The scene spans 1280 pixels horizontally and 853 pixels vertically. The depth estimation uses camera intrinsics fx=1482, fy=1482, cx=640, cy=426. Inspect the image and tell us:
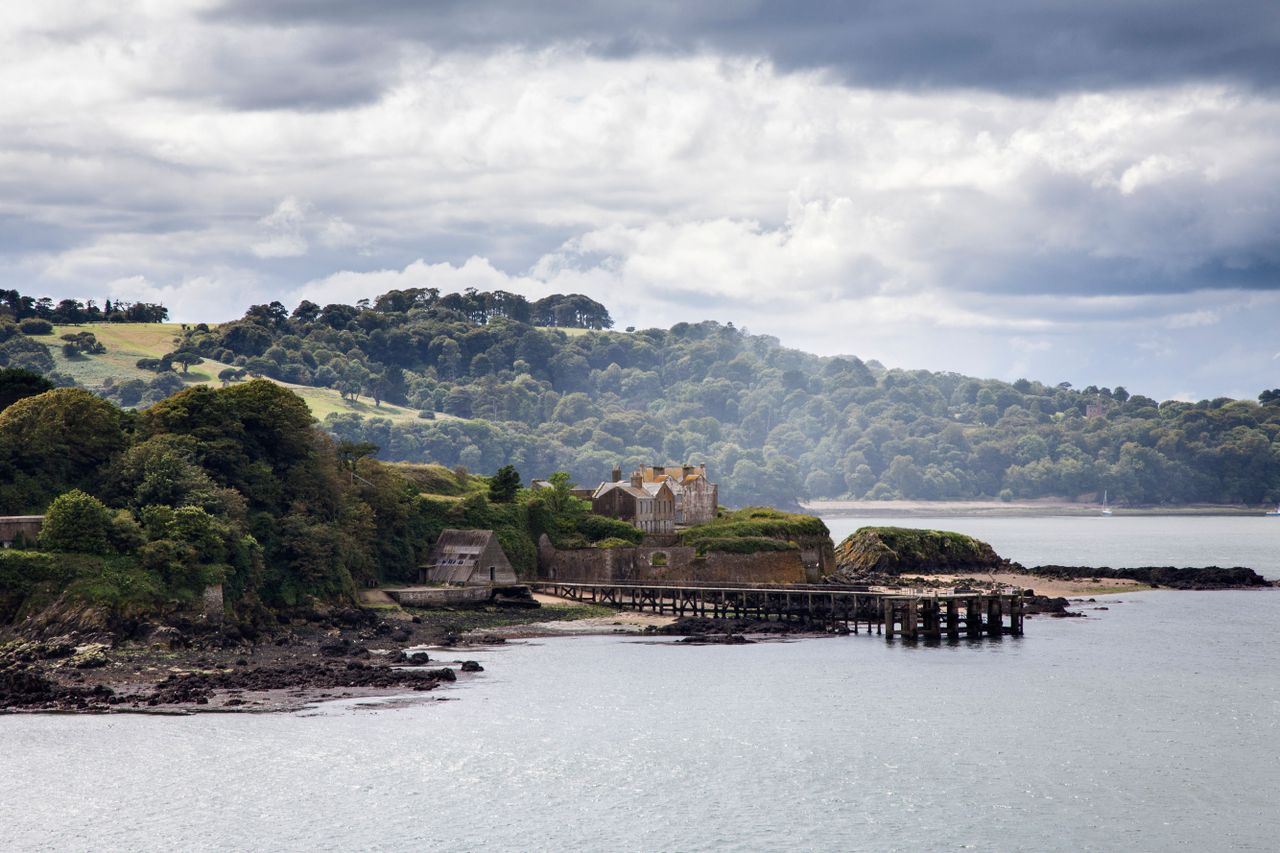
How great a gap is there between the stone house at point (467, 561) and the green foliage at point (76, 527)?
24.1 m

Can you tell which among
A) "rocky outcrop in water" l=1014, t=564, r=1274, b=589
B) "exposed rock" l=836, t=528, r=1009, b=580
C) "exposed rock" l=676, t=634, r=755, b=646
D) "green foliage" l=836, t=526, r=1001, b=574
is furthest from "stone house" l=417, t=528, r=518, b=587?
"rocky outcrop in water" l=1014, t=564, r=1274, b=589

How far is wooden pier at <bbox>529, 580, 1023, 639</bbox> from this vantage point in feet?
255

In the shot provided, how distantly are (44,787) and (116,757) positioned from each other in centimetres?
359

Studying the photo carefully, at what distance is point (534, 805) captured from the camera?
137 ft

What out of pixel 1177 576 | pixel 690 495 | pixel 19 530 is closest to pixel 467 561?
pixel 19 530

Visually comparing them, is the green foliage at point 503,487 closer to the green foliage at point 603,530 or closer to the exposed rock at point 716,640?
the green foliage at point 603,530

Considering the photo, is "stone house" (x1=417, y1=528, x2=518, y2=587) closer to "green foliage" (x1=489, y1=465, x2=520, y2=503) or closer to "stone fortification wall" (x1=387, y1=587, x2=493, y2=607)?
"stone fortification wall" (x1=387, y1=587, x2=493, y2=607)

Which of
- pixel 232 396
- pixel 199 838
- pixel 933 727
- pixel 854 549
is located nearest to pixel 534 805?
pixel 199 838

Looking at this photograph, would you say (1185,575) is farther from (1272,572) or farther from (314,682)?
(314,682)

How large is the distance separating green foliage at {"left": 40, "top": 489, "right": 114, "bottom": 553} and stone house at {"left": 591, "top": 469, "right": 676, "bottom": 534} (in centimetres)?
4198

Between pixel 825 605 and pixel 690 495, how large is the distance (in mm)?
30035

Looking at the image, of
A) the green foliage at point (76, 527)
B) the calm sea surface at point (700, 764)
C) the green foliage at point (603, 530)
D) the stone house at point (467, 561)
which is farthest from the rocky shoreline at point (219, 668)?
the green foliage at point (603, 530)

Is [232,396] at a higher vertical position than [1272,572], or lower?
higher

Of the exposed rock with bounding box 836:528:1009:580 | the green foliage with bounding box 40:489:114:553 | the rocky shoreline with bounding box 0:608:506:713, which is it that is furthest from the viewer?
the exposed rock with bounding box 836:528:1009:580
